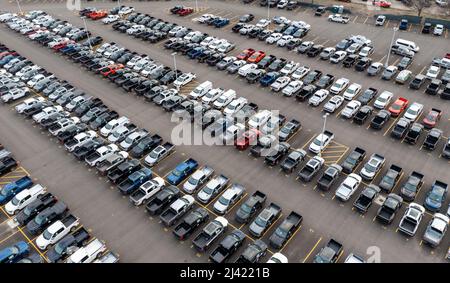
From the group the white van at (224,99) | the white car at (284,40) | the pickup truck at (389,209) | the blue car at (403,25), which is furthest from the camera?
the blue car at (403,25)

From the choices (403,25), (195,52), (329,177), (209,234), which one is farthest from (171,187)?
(403,25)

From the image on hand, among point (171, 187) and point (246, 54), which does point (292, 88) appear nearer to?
point (246, 54)

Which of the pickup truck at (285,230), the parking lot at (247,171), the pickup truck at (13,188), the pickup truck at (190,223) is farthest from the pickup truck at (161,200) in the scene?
the pickup truck at (13,188)

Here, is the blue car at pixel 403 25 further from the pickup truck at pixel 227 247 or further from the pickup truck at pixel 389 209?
the pickup truck at pixel 227 247

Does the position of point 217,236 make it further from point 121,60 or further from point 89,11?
point 89,11

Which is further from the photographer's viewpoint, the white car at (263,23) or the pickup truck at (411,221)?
the white car at (263,23)

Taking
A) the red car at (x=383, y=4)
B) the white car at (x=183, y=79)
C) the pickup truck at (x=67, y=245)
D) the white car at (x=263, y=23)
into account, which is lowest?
the pickup truck at (x=67, y=245)
